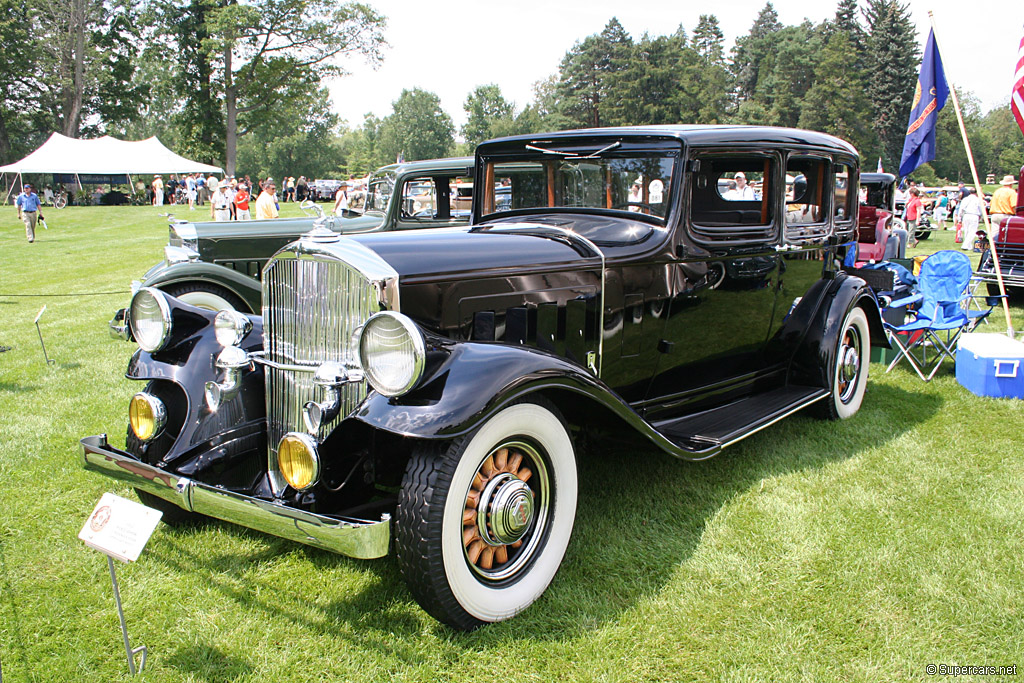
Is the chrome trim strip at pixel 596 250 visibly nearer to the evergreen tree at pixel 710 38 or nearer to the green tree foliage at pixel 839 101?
the green tree foliage at pixel 839 101

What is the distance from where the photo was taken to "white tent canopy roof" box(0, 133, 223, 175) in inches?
1128

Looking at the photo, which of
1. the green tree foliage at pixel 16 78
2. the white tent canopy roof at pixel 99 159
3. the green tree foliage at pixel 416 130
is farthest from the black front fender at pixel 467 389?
the green tree foliage at pixel 416 130

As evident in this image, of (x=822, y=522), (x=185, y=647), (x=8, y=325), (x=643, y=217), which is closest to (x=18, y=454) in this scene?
(x=185, y=647)

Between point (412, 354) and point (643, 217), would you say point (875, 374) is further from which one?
point (412, 354)

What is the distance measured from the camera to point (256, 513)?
7.81ft

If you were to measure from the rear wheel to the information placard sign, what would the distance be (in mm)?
4618

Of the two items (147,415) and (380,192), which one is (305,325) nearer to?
(147,415)

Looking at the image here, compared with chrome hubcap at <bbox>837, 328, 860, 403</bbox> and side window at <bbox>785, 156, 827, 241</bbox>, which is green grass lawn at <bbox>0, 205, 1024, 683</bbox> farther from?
side window at <bbox>785, 156, 827, 241</bbox>

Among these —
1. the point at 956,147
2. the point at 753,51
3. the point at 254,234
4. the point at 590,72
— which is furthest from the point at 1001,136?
the point at 254,234

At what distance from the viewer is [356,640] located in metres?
2.60

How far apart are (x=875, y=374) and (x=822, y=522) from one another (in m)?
3.29

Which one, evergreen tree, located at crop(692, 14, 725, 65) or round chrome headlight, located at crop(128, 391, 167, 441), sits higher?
evergreen tree, located at crop(692, 14, 725, 65)

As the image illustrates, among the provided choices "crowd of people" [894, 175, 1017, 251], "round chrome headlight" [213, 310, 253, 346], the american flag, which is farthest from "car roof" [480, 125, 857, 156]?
the american flag

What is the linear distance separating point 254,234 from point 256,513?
5.88m
